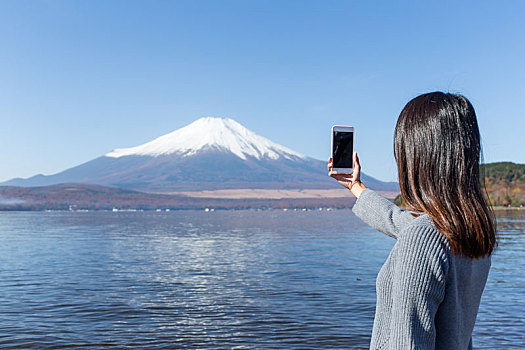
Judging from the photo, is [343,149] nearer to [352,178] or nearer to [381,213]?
[352,178]

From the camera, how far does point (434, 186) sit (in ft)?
7.56

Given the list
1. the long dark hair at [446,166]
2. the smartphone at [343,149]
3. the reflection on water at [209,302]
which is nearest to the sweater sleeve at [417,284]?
the long dark hair at [446,166]

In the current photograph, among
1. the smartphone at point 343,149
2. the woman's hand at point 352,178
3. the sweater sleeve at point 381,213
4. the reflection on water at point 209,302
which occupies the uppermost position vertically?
the smartphone at point 343,149

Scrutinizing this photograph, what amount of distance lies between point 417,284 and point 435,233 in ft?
0.72

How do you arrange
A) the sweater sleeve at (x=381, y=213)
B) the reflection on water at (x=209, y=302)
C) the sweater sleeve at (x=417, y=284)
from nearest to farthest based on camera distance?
the sweater sleeve at (x=417, y=284), the sweater sleeve at (x=381, y=213), the reflection on water at (x=209, y=302)

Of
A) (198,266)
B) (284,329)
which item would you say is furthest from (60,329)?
(198,266)

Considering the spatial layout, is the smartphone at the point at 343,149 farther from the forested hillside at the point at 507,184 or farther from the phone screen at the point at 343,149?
the forested hillside at the point at 507,184

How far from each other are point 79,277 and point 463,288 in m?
23.2

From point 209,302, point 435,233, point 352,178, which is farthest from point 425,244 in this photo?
point 209,302

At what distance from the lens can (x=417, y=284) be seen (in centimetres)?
207

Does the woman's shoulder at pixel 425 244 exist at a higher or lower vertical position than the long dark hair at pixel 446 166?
lower

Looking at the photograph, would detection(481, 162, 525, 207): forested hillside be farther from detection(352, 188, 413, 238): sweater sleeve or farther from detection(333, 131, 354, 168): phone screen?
detection(352, 188, 413, 238): sweater sleeve

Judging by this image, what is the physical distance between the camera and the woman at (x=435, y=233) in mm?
2098

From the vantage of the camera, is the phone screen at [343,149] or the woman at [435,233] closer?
the woman at [435,233]
